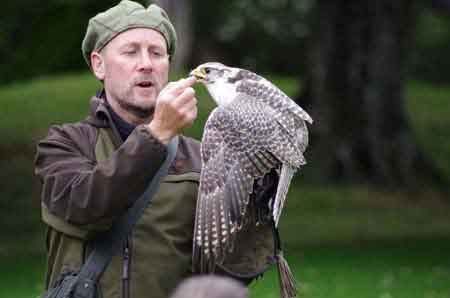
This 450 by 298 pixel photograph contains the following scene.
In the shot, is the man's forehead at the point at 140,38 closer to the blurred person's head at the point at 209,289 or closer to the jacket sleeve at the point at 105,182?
the jacket sleeve at the point at 105,182

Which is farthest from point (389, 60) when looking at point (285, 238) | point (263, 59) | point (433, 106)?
point (263, 59)

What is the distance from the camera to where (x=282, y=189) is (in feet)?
13.0

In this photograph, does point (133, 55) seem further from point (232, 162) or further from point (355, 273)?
point (355, 273)

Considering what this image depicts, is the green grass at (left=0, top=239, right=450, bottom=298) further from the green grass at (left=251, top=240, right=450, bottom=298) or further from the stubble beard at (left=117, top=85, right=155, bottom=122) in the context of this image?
the stubble beard at (left=117, top=85, right=155, bottom=122)

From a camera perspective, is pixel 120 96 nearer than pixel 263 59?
Yes

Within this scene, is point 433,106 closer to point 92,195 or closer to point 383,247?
point 383,247

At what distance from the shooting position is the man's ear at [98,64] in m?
3.96

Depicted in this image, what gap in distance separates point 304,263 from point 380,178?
5.54 m

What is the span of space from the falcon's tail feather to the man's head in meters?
0.48

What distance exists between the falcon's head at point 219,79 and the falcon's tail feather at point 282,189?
32 cm

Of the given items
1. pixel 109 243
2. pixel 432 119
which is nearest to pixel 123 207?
pixel 109 243

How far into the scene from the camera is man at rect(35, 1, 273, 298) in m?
3.57

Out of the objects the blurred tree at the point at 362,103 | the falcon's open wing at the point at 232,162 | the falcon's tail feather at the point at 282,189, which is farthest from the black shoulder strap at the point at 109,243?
the blurred tree at the point at 362,103

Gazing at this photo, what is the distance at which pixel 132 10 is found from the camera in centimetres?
390
